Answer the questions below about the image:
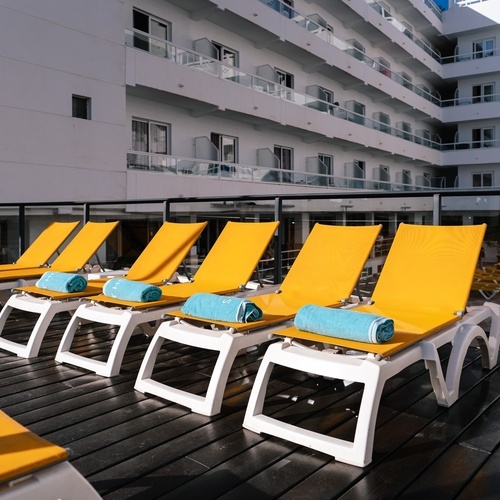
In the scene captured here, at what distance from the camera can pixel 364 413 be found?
209 centimetres

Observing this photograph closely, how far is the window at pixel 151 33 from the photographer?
12289 millimetres

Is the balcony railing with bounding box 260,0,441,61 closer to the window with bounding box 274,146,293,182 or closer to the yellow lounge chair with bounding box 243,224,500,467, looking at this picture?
the window with bounding box 274,146,293,182

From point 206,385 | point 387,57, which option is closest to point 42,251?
point 206,385

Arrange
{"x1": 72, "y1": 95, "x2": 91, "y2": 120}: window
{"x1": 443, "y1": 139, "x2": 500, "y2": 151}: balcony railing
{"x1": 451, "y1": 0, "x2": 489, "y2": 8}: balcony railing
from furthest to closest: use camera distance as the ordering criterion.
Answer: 1. {"x1": 451, "y1": 0, "x2": 489, "y2": 8}: balcony railing
2. {"x1": 443, "y1": 139, "x2": 500, "y2": 151}: balcony railing
3. {"x1": 72, "y1": 95, "x2": 91, "y2": 120}: window

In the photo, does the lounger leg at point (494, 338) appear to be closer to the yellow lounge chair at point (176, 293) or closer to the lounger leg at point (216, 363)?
the lounger leg at point (216, 363)

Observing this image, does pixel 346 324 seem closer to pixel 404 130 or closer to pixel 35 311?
pixel 35 311

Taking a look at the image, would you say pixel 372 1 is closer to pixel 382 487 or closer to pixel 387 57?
pixel 387 57

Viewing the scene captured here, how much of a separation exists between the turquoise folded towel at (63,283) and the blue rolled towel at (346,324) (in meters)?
2.02

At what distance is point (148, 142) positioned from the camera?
44.3 feet

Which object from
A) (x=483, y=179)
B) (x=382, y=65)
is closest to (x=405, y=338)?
(x=382, y=65)

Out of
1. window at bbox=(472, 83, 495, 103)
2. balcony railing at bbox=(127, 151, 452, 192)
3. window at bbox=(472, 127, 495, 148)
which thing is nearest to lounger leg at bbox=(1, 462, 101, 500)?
balcony railing at bbox=(127, 151, 452, 192)

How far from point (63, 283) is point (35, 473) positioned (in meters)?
2.77

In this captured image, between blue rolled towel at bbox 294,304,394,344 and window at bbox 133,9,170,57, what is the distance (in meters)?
11.2

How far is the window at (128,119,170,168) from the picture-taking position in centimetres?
1232
